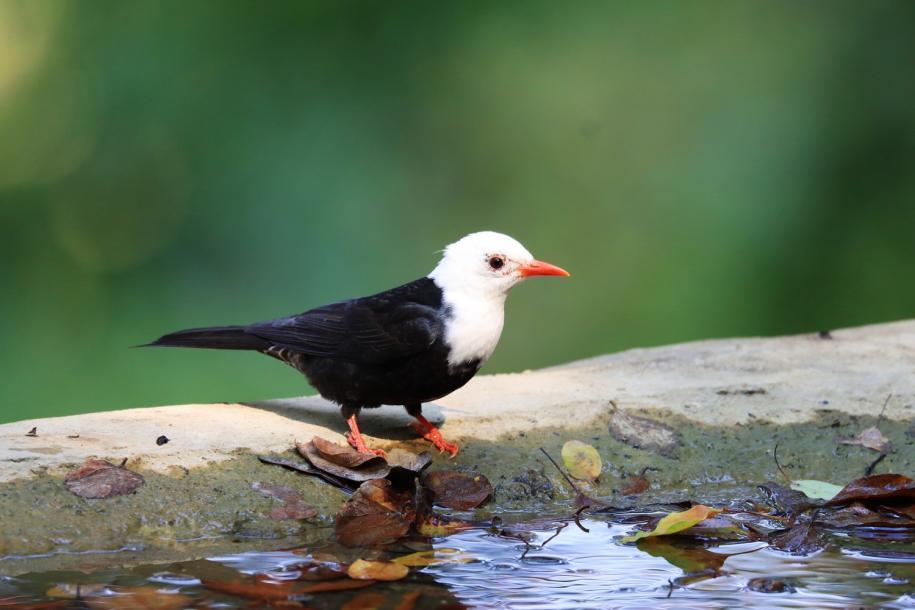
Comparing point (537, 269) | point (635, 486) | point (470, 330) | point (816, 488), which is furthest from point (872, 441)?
point (470, 330)

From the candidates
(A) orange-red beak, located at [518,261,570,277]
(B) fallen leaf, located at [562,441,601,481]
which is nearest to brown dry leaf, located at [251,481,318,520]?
(B) fallen leaf, located at [562,441,601,481]

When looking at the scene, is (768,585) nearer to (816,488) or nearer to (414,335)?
(816,488)

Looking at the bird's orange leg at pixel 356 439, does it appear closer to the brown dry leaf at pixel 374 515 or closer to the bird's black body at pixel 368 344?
the bird's black body at pixel 368 344

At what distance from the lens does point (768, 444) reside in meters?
3.62

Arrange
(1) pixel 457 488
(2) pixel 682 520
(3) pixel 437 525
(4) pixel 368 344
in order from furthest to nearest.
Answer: (4) pixel 368 344 → (1) pixel 457 488 → (3) pixel 437 525 → (2) pixel 682 520

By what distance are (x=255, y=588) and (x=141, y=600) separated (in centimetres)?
24

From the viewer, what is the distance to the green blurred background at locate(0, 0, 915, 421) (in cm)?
771

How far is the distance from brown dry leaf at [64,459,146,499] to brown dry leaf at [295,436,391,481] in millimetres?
504

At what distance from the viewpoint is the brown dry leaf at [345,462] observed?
315 cm

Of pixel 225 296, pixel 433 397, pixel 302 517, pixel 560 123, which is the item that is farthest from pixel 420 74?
pixel 302 517

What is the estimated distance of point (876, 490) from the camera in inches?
123

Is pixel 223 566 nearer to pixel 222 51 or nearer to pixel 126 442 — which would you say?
pixel 126 442

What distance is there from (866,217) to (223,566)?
674 cm

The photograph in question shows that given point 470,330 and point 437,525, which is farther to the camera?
point 470,330
